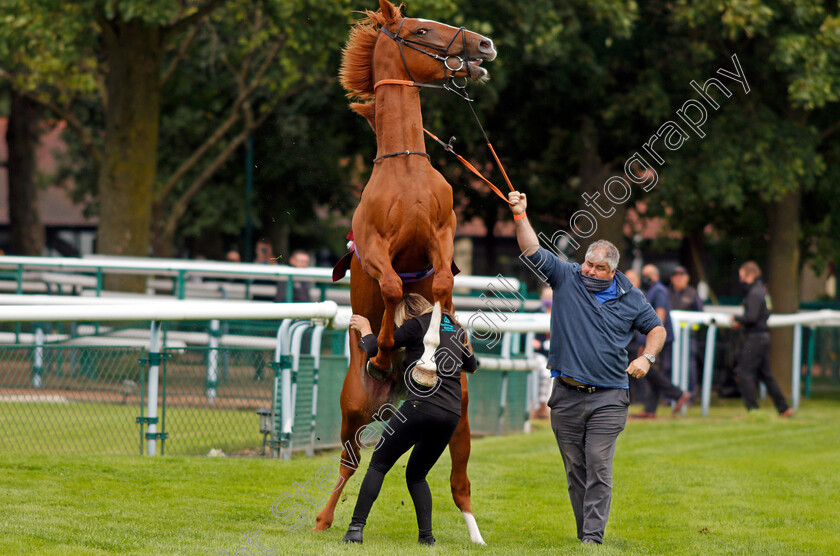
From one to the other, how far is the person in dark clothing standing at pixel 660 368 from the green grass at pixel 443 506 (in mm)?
3109

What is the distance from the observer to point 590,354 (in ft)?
20.5

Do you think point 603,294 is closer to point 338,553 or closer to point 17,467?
point 338,553

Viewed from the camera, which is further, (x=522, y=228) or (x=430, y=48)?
(x=522, y=228)

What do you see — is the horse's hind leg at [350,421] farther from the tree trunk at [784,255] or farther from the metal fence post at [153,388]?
the tree trunk at [784,255]

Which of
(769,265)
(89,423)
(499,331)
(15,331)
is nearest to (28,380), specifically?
(89,423)

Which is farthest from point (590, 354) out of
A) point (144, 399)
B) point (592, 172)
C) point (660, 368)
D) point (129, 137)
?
point (592, 172)

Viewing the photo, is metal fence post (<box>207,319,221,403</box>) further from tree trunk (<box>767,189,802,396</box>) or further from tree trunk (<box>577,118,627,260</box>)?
tree trunk (<box>767,189,802,396</box>)

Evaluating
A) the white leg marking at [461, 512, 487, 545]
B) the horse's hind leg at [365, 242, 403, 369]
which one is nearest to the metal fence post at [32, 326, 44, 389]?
the horse's hind leg at [365, 242, 403, 369]

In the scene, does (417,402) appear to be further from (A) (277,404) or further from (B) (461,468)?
(A) (277,404)

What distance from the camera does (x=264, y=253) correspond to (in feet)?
51.4

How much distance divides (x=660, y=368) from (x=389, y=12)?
8.92 meters

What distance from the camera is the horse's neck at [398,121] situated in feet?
18.4

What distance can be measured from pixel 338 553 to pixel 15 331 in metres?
6.72

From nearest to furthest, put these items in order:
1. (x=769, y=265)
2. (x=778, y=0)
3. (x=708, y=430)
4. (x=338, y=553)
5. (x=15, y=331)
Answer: (x=338, y=553)
(x=15, y=331)
(x=708, y=430)
(x=778, y=0)
(x=769, y=265)
